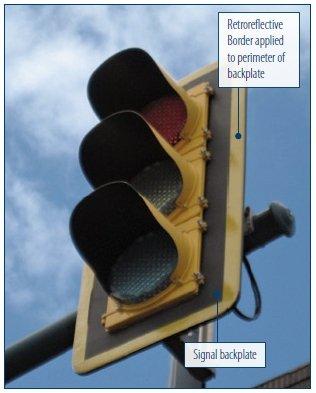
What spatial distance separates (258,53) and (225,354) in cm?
124

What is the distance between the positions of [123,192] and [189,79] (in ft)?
3.84

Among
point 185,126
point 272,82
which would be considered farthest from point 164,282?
point 272,82

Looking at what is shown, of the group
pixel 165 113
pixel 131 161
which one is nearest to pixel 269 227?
pixel 131 161

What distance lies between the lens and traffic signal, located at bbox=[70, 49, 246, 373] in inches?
136

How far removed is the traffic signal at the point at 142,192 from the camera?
350 centimetres

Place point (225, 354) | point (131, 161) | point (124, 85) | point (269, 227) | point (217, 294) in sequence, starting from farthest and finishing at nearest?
point (124, 85), point (131, 161), point (225, 354), point (269, 227), point (217, 294)

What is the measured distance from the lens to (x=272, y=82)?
4.07 meters

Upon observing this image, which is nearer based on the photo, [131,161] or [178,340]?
[178,340]

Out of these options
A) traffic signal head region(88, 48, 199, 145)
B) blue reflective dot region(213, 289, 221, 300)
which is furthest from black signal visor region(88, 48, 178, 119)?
blue reflective dot region(213, 289, 221, 300)

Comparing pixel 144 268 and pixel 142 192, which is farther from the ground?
pixel 142 192

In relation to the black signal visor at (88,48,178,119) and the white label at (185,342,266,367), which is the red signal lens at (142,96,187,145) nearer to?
the black signal visor at (88,48,178,119)

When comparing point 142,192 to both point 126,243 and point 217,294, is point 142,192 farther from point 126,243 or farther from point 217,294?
point 217,294

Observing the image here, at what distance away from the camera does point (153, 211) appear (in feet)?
11.2

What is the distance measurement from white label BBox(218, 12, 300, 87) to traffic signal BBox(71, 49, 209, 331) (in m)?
0.20
